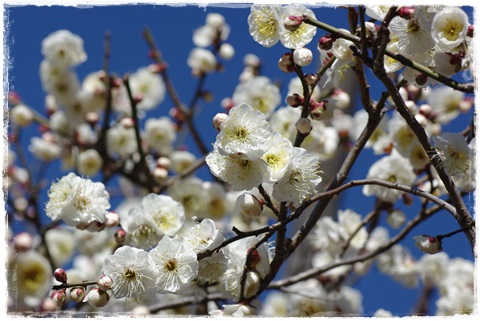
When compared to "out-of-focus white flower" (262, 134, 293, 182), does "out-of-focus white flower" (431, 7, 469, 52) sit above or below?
above

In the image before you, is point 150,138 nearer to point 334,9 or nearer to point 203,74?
point 203,74

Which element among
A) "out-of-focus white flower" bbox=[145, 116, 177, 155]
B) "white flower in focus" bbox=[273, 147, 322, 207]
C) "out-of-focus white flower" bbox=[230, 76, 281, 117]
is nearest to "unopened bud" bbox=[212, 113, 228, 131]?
"white flower in focus" bbox=[273, 147, 322, 207]

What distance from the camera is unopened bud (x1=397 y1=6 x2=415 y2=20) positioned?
144 cm

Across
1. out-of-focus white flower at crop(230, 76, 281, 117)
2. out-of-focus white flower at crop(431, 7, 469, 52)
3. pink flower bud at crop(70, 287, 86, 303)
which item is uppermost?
out-of-focus white flower at crop(230, 76, 281, 117)

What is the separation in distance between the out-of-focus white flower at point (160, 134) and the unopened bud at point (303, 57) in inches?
75.7

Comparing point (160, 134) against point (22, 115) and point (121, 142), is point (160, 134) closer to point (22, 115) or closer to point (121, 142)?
point (121, 142)

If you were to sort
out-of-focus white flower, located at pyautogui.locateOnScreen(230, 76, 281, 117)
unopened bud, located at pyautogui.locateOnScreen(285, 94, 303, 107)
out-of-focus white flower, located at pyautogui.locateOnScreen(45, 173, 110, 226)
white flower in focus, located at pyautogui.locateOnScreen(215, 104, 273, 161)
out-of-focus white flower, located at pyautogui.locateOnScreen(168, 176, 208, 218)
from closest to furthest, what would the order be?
white flower in focus, located at pyautogui.locateOnScreen(215, 104, 273, 161) < unopened bud, located at pyautogui.locateOnScreen(285, 94, 303, 107) < out-of-focus white flower, located at pyautogui.locateOnScreen(45, 173, 110, 226) < out-of-focus white flower, located at pyautogui.locateOnScreen(230, 76, 281, 117) < out-of-focus white flower, located at pyautogui.locateOnScreen(168, 176, 208, 218)

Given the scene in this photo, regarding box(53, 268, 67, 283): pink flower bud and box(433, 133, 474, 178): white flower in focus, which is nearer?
box(53, 268, 67, 283): pink flower bud

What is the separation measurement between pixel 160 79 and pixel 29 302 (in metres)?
1.40

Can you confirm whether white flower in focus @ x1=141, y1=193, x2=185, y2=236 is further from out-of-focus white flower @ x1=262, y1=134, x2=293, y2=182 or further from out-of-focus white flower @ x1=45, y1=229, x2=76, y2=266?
out-of-focus white flower @ x1=45, y1=229, x2=76, y2=266

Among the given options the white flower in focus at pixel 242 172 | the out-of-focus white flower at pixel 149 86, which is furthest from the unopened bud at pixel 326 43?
the out-of-focus white flower at pixel 149 86

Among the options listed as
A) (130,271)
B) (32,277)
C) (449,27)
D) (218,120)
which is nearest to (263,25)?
(218,120)

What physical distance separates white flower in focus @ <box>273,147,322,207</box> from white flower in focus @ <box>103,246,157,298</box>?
1.11 ft

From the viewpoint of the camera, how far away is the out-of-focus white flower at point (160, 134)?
3.41 m
